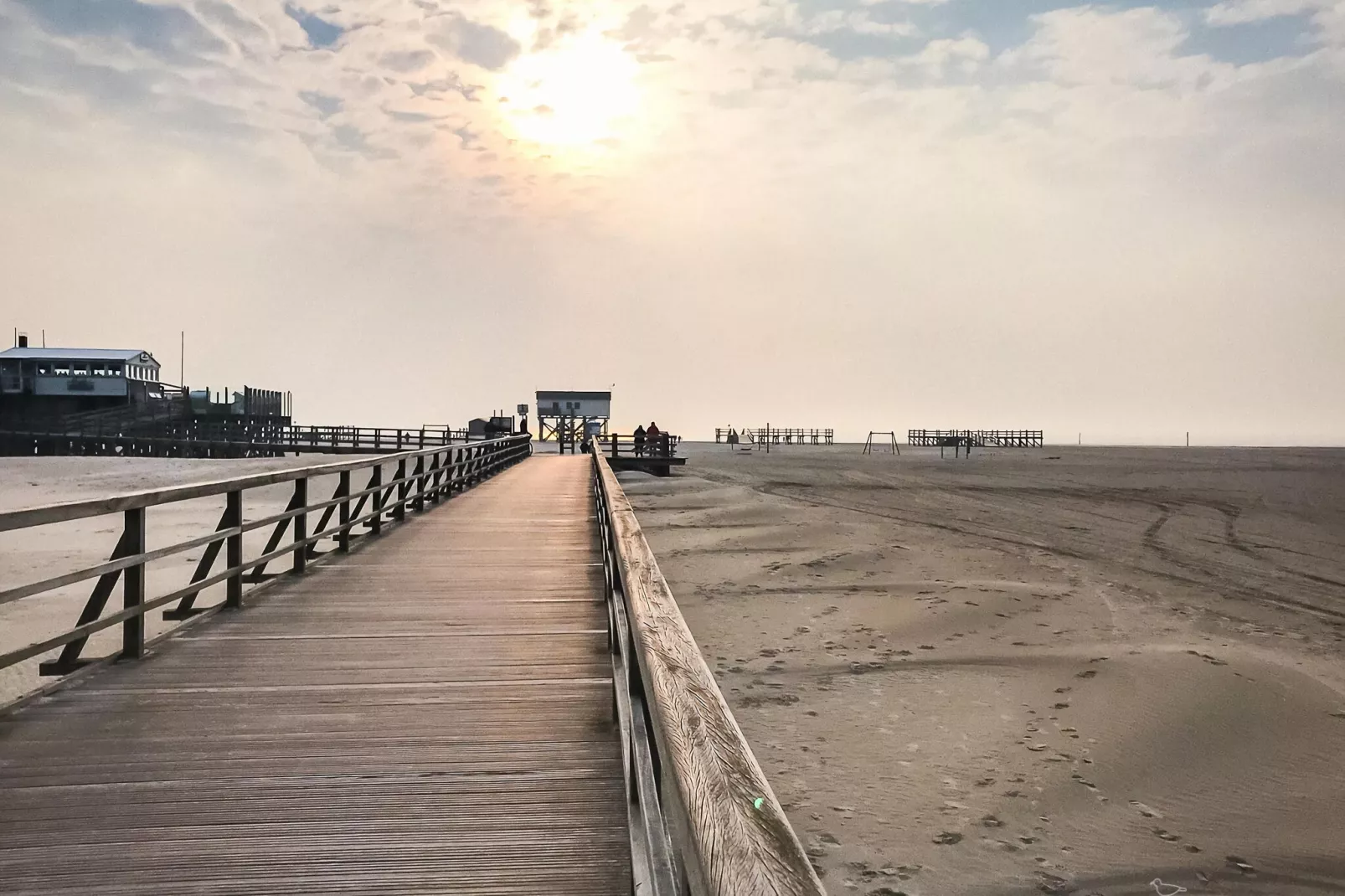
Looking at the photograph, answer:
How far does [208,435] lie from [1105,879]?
160 feet

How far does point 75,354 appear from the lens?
50.8 metres

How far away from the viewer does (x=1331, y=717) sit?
7.22m

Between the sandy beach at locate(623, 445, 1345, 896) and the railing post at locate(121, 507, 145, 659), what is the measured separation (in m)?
3.98

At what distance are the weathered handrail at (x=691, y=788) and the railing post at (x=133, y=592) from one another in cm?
345

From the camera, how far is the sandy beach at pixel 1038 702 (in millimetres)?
5189

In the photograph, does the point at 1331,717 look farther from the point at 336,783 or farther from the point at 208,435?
the point at 208,435

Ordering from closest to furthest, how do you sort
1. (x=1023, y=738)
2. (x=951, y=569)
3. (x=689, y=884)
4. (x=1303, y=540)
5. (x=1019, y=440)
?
(x=689, y=884) → (x=1023, y=738) → (x=951, y=569) → (x=1303, y=540) → (x=1019, y=440)

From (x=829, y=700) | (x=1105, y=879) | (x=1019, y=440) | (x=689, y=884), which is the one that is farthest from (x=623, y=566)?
(x=1019, y=440)

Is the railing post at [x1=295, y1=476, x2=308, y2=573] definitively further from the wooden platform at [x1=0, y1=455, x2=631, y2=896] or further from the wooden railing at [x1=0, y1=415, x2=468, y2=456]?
the wooden railing at [x1=0, y1=415, x2=468, y2=456]

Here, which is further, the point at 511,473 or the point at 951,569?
the point at 511,473

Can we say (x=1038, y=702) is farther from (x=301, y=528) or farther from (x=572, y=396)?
(x=572, y=396)

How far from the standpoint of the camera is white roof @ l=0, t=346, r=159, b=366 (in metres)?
50.1

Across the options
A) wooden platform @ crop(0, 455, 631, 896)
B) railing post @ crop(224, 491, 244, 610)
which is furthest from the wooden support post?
wooden platform @ crop(0, 455, 631, 896)

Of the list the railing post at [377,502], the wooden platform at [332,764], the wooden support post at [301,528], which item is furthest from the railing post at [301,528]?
the railing post at [377,502]
